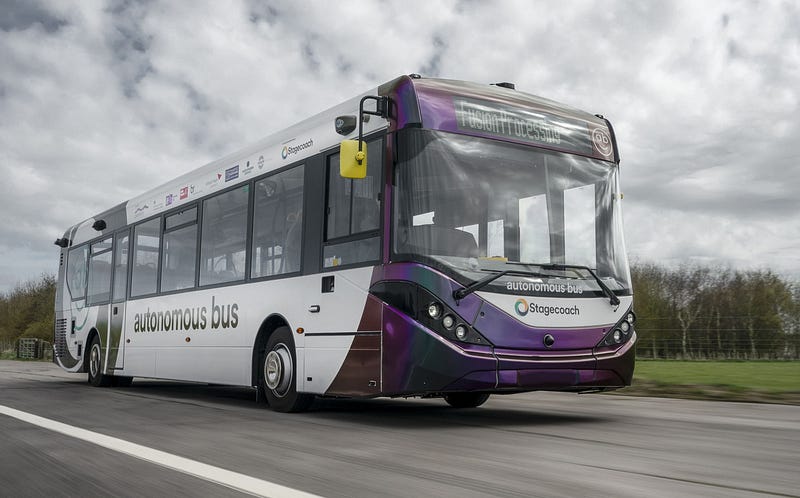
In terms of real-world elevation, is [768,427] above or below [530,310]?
below

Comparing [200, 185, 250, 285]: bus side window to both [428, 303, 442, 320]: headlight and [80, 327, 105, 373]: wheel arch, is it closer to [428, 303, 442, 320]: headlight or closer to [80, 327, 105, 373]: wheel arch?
[428, 303, 442, 320]: headlight

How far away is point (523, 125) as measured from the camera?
8.16 m

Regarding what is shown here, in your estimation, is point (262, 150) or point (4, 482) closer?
point (4, 482)

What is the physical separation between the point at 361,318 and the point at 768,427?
145 inches

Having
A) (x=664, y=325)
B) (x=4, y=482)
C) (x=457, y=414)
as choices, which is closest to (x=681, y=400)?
(x=457, y=414)

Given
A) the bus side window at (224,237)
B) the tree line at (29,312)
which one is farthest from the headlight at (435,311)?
the tree line at (29,312)

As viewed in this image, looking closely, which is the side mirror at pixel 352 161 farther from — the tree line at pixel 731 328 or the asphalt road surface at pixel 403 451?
the tree line at pixel 731 328

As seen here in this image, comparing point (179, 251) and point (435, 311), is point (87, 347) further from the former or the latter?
point (435, 311)

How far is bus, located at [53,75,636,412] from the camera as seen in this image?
7.25m

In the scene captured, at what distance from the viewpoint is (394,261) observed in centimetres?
743

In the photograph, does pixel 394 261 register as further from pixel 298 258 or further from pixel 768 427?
pixel 768 427

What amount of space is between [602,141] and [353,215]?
2708mm

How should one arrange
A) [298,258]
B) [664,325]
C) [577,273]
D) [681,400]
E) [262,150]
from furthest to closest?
[664,325] → [681,400] → [262,150] → [298,258] → [577,273]

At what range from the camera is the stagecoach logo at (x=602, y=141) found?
866 cm
